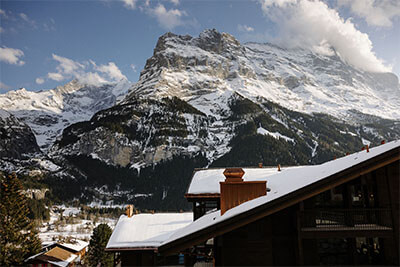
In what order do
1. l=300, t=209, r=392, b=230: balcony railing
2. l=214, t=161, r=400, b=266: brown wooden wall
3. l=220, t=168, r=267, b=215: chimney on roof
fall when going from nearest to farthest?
l=214, t=161, r=400, b=266: brown wooden wall, l=300, t=209, r=392, b=230: balcony railing, l=220, t=168, r=267, b=215: chimney on roof

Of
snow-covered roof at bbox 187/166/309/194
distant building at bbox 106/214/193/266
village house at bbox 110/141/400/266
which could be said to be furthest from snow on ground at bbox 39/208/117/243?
village house at bbox 110/141/400/266

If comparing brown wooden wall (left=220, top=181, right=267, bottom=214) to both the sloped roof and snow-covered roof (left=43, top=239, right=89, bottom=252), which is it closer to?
the sloped roof

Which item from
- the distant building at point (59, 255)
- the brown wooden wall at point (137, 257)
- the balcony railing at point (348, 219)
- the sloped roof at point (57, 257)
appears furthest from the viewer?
the sloped roof at point (57, 257)

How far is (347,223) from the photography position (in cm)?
988

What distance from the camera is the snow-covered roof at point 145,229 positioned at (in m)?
19.6

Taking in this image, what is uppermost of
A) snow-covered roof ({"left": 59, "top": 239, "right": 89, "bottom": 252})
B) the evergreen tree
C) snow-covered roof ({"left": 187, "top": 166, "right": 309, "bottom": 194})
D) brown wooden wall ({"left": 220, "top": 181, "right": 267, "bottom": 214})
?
snow-covered roof ({"left": 187, "top": 166, "right": 309, "bottom": 194})

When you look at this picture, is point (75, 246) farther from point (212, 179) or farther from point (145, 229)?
point (212, 179)

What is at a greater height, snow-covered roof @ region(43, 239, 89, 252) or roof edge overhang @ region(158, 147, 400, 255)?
roof edge overhang @ region(158, 147, 400, 255)

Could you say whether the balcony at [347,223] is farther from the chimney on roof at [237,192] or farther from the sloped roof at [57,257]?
the sloped roof at [57,257]

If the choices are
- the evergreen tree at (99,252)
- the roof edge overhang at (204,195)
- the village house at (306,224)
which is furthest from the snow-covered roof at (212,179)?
the evergreen tree at (99,252)

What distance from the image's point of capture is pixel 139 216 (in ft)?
81.3

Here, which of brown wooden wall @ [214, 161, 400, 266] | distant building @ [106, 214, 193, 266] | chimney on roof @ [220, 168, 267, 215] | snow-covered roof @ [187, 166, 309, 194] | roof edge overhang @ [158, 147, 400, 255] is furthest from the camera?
distant building @ [106, 214, 193, 266]

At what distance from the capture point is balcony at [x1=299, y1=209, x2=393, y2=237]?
955cm

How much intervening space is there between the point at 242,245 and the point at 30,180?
22328cm
